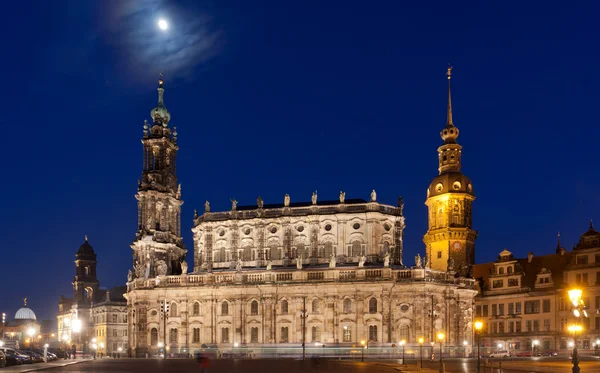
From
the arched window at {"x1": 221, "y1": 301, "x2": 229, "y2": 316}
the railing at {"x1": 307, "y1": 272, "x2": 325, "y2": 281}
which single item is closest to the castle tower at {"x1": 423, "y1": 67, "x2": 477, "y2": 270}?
the railing at {"x1": 307, "y1": 272, "x2": 325, "y2": 281}

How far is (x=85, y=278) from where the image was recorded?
158 meters

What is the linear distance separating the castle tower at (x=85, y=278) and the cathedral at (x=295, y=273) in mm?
58061

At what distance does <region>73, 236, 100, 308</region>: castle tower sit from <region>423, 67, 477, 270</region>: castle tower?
80.5 metres

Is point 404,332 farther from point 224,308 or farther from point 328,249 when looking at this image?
point 224,308

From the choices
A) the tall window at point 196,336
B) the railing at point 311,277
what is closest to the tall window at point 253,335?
the railing at point 311,277

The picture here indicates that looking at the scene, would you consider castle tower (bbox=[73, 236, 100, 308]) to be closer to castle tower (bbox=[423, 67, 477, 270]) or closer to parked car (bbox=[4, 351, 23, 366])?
castle tower (bbox=[423, 67, 477, 270])

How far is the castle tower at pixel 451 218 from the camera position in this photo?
336 feet

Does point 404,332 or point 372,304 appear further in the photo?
point 372,304

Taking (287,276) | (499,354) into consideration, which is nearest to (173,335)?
(287,276)

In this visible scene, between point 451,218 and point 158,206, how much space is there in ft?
129

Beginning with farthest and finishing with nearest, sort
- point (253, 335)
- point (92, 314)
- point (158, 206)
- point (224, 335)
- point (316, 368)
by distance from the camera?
1. point (92, 314)
2. point (158, 206)
3. point (224, 335)
4. point (253, 335)
5. point (316, 368)

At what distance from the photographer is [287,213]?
96625 millimetres

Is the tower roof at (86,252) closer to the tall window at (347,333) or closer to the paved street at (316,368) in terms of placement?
the tall window at (347,333)

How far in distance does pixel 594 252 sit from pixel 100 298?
342 feet
